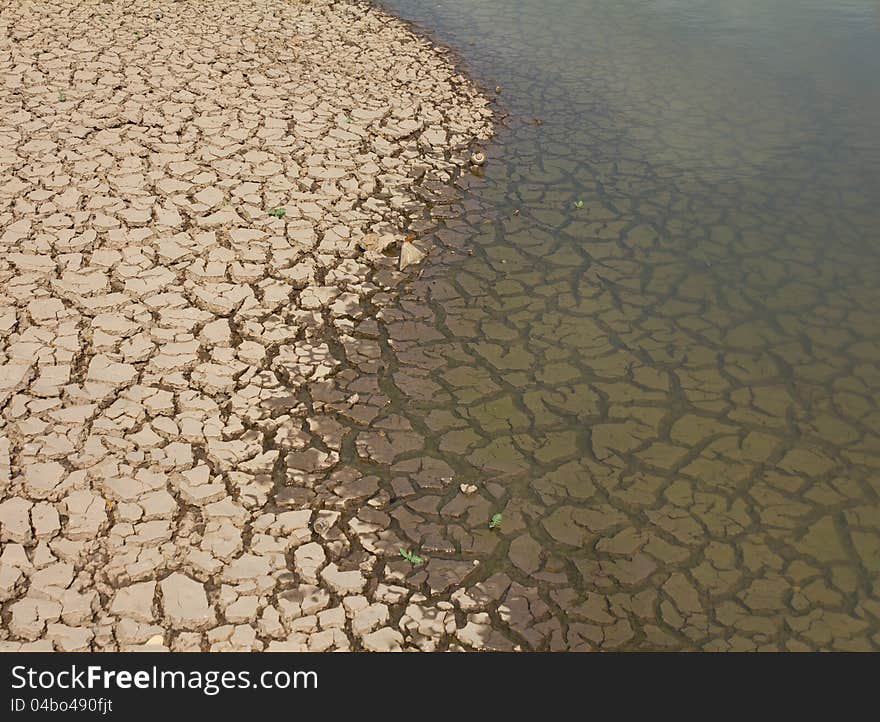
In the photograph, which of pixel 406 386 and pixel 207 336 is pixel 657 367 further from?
pixel 207 336

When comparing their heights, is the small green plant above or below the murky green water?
below

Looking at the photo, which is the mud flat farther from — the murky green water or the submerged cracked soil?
the murky green water

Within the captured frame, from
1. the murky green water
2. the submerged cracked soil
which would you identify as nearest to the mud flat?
the submerged cracked soil

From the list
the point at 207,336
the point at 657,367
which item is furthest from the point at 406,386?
the point at 657,367

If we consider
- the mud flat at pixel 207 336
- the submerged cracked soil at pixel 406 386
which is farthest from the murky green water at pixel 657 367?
the mud flat at pixel 207 336

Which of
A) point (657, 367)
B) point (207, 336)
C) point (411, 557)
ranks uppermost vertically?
point (657, 367)

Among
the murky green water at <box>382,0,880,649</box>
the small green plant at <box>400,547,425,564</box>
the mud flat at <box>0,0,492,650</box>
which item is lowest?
the mud flat at <box>0,0,492,650</box>
